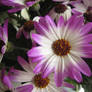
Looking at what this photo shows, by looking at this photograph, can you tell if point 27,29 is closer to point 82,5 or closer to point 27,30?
point 27,30

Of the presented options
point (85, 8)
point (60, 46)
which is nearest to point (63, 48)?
point (60, 46)

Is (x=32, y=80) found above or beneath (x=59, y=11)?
beneath

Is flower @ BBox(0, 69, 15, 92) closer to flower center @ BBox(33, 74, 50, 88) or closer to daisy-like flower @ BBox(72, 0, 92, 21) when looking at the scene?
flower center @ BBox(33, 74, 50, 88)

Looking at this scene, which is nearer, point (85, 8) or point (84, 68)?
point (84, 68)

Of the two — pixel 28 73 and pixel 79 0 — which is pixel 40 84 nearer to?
pixel 28 73

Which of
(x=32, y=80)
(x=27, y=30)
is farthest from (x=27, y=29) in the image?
(x=32, y=80)

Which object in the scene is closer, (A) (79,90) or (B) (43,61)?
(B) (43,61)

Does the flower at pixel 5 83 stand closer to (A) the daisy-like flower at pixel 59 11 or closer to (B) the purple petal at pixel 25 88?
(B) the purple petal at pixel 25 88

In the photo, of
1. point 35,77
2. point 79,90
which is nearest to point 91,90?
point 79,90
